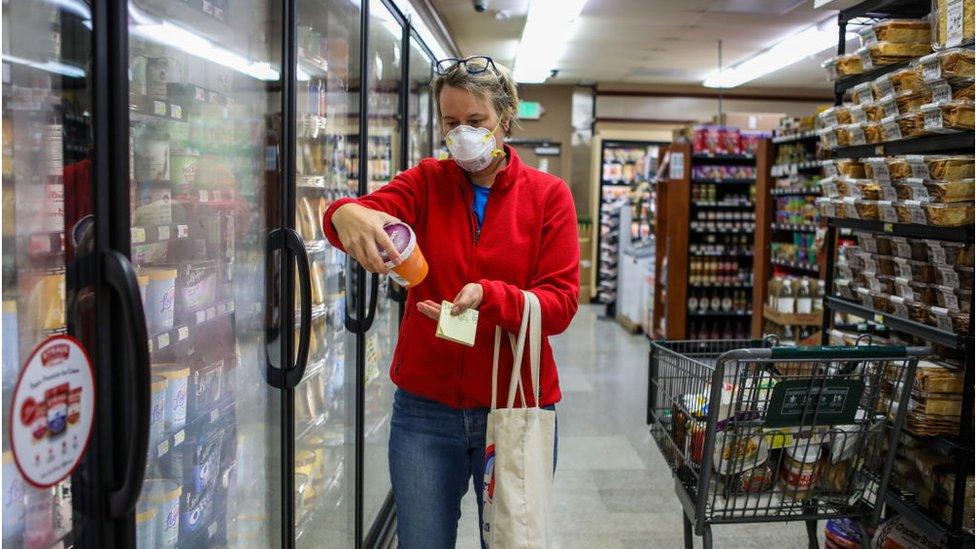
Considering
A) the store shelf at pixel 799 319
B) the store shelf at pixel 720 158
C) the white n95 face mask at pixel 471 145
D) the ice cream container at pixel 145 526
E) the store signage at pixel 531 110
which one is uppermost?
the store signage at pixel 531 110

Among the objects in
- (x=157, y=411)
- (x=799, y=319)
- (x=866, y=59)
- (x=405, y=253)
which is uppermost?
(x=866, y=59)

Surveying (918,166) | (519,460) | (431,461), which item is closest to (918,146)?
(918,166)

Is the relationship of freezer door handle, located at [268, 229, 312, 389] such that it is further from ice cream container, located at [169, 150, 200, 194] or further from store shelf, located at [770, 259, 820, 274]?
store shelf, located at [770, 259, 820, 274]

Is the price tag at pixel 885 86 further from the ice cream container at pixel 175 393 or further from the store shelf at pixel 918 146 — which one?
the ice cream container at pixel 175 393

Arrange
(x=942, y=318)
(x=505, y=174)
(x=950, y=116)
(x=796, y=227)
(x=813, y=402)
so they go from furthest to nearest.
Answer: (x=796, y=227) < (x=942, y=318) < (x=950, y=116) < (x=813, y=402) < (x=505, y=174)

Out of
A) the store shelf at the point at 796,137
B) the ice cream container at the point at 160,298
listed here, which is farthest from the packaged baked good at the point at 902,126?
the store shelf at the point at 796,137

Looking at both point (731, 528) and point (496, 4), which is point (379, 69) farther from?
point (496, 4)

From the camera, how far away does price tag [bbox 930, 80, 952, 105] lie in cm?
247

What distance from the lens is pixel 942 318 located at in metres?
2.54

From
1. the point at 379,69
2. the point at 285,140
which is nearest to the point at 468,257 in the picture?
the point at 285,140

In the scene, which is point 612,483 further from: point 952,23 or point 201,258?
point 201,258

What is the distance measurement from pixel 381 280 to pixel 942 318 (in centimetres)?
226

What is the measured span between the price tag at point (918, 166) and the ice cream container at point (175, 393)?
2230mm

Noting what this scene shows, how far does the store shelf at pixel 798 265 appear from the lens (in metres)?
6.66
